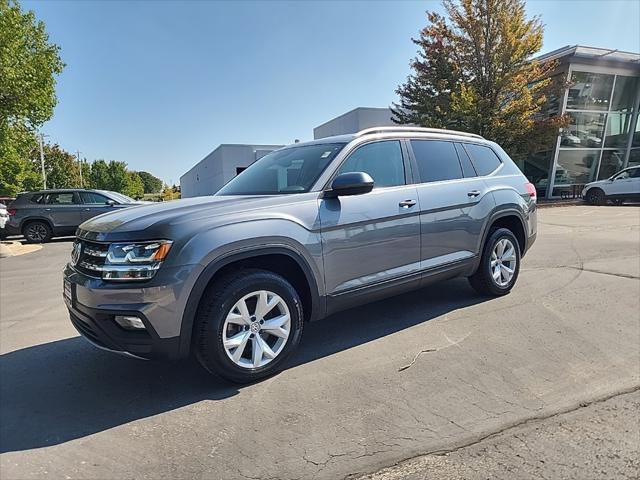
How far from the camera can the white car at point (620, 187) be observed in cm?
1782

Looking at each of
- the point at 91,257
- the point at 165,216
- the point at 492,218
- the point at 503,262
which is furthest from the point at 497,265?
the point at 91,257

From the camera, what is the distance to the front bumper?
277 cm

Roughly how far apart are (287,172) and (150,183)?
154 m

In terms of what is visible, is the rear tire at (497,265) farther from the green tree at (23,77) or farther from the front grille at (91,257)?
the green tree at (23,77)

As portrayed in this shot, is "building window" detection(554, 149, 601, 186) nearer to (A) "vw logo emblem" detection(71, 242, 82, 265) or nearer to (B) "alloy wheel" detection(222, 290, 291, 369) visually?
(B) "alloy wheel" detection(222, 290, 291, 369)

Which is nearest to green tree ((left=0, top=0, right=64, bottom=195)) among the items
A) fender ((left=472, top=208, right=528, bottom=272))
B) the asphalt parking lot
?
the asphalt parking lot

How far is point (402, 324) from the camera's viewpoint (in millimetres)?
4312

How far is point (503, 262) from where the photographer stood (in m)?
5.11

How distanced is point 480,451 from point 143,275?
224cm

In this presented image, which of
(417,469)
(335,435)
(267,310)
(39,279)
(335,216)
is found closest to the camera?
(417,469)

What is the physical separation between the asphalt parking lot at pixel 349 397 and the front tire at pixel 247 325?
191 millimetres

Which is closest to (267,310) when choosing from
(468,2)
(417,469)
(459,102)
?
(417,469)

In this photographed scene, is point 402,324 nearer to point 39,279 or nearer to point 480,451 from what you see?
point 480,451

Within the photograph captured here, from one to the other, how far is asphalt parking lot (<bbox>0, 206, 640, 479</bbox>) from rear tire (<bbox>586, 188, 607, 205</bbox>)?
1651 cm
